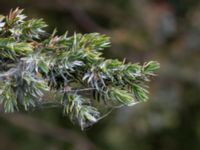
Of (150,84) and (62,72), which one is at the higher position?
(62,72)

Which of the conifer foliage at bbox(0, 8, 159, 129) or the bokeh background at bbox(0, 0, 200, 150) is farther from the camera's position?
the bokeh background at bbox(0, 0, 200, 150)

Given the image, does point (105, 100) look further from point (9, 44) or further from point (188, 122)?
point (188, 122)

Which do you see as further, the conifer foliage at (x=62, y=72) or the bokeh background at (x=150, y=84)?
the bokeh background at (x=150, y=84)

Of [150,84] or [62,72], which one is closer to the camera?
[62,72]
